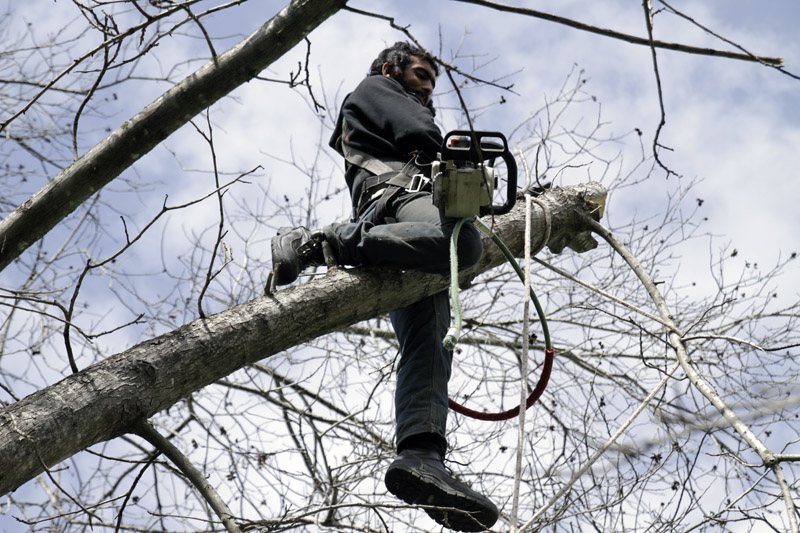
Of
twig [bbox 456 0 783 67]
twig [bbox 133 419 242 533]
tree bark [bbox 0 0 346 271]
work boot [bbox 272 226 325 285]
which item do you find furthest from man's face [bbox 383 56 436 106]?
twig [bbox 133 419 242 533]

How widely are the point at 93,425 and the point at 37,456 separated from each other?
Answer: 0.19 m

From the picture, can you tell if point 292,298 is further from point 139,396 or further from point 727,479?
point 727,479

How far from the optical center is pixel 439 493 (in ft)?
9.46

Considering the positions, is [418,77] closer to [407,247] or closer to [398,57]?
[398,57]

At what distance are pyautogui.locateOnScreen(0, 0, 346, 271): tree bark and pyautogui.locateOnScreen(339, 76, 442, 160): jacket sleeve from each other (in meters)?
0.87

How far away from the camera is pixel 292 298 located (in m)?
2.95

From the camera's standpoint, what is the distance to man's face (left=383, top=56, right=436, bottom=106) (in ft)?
13.1

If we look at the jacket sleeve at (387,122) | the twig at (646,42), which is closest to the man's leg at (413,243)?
the jacket sleeve at (387,122)

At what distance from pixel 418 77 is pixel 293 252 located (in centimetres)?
129

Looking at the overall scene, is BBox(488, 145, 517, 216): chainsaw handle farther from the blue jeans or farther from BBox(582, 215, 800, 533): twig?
BBox(582, 215, 800, 533): twig

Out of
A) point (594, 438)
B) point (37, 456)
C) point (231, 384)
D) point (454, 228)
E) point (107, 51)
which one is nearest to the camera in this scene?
point (37, 456)

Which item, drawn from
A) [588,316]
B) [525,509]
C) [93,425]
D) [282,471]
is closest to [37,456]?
[93,425]

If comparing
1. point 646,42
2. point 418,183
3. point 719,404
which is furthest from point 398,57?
point 719,404

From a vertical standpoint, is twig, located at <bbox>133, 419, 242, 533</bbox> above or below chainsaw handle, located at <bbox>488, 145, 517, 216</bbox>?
below
